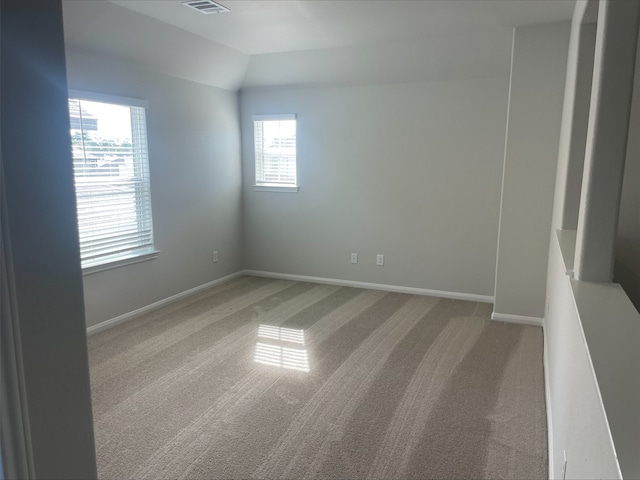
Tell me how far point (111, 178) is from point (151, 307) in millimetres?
1309

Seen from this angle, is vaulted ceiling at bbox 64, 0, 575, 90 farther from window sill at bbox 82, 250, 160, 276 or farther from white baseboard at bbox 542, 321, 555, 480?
white baseboard at bbox 542, 321, 555, 480

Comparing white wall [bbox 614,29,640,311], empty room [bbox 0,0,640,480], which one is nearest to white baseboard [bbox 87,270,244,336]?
empty room [bbox 0,0,640,480]

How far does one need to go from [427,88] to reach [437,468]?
3725 mm

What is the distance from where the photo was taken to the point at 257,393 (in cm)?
298

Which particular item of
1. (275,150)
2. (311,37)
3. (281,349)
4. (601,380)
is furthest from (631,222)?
(275,150)

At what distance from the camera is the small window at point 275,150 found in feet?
18.3

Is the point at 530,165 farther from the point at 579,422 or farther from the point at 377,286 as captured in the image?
the point at 579,422

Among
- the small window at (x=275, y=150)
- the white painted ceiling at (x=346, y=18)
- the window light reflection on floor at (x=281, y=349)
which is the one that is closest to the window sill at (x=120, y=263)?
the window light reflection on floor at (x=281, y=349)

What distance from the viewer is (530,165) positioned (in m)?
4.03

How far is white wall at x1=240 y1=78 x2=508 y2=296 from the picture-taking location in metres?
4.74

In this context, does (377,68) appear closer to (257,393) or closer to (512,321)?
(512,321)

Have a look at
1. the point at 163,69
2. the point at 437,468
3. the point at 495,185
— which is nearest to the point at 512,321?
the point at 495,185

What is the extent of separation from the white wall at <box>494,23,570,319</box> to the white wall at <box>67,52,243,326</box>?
3.12 m

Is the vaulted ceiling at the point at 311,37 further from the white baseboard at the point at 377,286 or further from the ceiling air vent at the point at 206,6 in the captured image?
the white baseboard at the point at 377,286
